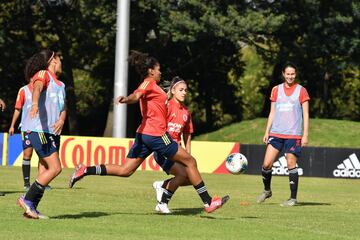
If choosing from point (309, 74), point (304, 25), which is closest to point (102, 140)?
point (304, 25)

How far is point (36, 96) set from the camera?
389 inches

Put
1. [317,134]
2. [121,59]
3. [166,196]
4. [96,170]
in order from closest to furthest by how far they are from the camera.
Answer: [96,170], [166,196], [121,59], [317,134]

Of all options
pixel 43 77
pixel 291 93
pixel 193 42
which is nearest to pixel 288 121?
pixel 291 93

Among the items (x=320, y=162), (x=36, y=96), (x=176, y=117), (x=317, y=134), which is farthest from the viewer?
(x=317, y=134)

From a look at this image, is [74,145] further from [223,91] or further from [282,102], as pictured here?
[223,91]

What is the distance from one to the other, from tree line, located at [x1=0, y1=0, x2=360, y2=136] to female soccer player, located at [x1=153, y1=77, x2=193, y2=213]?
25074 mm

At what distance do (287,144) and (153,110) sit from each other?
11.8 feet

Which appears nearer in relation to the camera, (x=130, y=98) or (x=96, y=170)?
(x=130, y=98)

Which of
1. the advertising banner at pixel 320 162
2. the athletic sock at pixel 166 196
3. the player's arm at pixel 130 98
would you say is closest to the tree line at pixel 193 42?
the advertising banner at pixel 320 162

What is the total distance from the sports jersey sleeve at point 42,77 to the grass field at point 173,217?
5.20 ft

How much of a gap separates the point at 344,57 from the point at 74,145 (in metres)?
18.7

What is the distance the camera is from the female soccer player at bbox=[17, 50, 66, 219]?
33.3 ft

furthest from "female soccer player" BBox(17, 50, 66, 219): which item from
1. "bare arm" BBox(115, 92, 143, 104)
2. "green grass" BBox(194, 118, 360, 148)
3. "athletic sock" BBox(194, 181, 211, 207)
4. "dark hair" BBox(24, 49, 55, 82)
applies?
"green grass" BBox(194, 118, 360, 148)

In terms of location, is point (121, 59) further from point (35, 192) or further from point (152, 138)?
point (35, 192)
